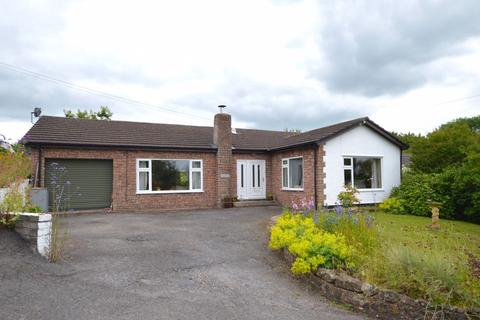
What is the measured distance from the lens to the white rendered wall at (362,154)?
13797 mm

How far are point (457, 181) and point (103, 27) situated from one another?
13.7 metres

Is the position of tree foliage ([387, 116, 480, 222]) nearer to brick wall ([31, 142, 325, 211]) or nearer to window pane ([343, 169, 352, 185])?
window pane ([343, 169, 352, 185])

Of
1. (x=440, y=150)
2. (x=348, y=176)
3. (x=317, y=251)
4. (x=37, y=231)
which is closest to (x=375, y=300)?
(x=317, y=251)

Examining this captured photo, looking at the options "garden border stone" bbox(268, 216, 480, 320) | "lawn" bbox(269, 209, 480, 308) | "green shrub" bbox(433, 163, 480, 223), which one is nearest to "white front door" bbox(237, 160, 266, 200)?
"green shrub" bbox(433, 163, 480, 223)

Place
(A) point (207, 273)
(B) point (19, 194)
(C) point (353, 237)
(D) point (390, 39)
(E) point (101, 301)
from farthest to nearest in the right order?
(D) point (390, 39) → (B) point (19, 194) → (C) point (353, 237) → (A) point (207, 273) → (E) point (101, 301)

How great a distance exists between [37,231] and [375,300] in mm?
5500

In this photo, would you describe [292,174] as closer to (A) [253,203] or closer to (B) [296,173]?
(B) [296,173]

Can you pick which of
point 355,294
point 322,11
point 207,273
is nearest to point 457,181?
point 322,11

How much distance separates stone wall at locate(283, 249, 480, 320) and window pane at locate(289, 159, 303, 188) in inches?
393

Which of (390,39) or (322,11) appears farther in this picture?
(390,39)

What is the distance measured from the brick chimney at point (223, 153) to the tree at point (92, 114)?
2920 centimetres

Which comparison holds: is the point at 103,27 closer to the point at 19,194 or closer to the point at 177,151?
the point at 177,151

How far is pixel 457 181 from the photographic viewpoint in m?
11.8

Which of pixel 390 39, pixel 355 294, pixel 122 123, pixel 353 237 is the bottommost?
pixel 355 294
